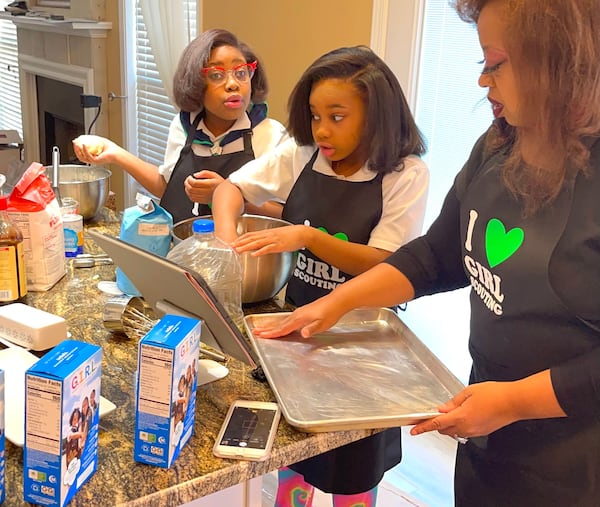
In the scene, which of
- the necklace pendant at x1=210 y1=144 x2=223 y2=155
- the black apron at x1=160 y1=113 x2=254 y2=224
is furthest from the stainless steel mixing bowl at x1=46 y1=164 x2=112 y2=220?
the necklace pendant at x1=210 y1=144 x2=223 y2=155

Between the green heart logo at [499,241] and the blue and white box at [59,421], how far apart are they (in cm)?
57

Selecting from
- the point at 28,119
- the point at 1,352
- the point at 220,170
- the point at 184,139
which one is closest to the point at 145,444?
the point at 1,352

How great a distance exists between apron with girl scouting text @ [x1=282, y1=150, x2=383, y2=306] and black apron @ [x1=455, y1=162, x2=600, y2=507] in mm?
311

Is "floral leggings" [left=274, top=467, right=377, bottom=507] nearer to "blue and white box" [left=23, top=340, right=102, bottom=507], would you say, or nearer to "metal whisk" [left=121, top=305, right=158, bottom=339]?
"metal whisk" [left=121, top=305, right=158, bottom=339]

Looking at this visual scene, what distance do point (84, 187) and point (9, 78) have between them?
4067 millimetres

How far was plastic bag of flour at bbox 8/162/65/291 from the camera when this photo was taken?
4.11ft

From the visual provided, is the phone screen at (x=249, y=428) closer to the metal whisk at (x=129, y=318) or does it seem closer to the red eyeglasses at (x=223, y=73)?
the metal whisk at (x=129, y=318)

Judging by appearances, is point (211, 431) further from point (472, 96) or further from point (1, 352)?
point (472, 96)

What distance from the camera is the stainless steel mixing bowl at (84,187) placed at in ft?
5.69

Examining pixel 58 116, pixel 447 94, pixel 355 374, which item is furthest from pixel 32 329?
pixel 58 116

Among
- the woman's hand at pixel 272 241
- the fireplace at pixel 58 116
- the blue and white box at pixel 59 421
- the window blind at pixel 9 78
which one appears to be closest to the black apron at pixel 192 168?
the woman's hand at pixel 272 241

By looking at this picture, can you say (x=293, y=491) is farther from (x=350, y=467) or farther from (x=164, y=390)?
(x=164, y=390)

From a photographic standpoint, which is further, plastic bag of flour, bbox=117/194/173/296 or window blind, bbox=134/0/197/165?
window blind, bbox=134/0/197/165

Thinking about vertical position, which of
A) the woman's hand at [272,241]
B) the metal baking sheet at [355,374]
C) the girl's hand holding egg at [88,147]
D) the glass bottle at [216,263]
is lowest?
the metal baking sheet at [355,374]
